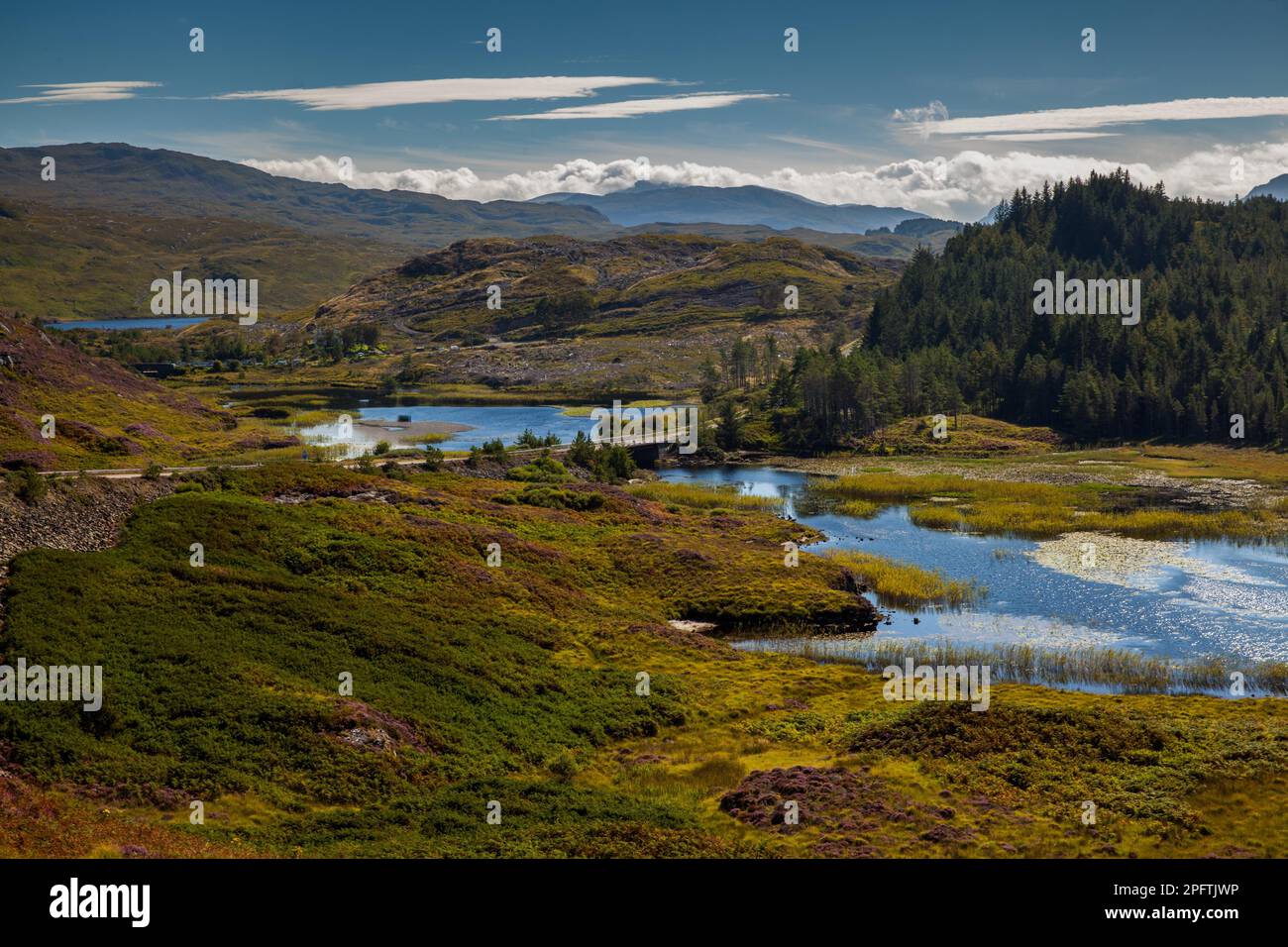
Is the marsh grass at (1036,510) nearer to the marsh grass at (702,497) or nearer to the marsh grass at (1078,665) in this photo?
the marsh grass at (702,497)

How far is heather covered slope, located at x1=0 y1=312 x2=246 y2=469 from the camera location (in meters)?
106

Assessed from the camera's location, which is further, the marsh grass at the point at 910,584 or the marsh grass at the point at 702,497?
the marsh grass at the point at 702,497

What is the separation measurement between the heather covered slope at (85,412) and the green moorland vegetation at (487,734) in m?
37.9

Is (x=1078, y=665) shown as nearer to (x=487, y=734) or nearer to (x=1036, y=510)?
(x=487, y=734)

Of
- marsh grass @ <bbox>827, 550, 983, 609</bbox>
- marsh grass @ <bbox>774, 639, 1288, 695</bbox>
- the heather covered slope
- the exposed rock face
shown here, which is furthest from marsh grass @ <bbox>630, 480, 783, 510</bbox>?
the exposed rock face

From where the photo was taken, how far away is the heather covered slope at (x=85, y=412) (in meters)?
106

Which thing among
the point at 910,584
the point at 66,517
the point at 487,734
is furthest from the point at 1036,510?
the point at 66,517

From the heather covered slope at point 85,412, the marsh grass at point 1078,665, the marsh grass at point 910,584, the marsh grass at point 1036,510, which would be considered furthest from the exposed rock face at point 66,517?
the marsh grass at point 1036,510

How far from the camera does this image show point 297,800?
42.4 m

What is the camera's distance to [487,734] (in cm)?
5247
